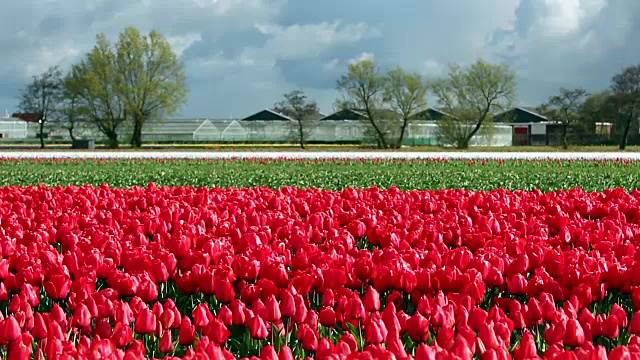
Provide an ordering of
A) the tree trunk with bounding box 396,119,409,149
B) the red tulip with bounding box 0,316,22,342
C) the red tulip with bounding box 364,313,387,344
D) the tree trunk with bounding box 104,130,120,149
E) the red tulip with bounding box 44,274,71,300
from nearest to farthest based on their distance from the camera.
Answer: the red tulip with bounding box 364,313,387,344 → the red tulip with bounding box 0,316,22,342 → the red tulip with bounding box 44,274,71,300 → the tree trunk with bounding box 396,119,409,149 → the tree trunk with bounding box 104,130,120,149

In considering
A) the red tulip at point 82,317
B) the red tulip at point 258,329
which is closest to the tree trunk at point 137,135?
the red tulip at point 82,317

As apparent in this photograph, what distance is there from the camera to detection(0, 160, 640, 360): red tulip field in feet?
11.3


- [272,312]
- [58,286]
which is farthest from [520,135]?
[272,312]

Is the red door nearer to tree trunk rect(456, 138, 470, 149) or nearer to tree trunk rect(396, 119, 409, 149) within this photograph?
tree trunk rect(396, 119, 409, 149)

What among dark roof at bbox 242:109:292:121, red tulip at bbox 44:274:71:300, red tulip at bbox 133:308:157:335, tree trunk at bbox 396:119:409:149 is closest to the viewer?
red tulip at bbox 133:308:157:335

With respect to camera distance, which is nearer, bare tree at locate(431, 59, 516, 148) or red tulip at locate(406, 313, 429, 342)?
red tulip at locate(406, 313, 429, 342)

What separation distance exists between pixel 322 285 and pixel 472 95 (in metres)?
60.1

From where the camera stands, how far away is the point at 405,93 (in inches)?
2601

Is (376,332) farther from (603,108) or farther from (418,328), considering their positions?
(603,108)

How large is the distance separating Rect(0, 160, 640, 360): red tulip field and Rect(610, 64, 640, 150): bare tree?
57218 mm

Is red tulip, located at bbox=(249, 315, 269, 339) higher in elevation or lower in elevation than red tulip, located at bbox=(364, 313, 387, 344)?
lower

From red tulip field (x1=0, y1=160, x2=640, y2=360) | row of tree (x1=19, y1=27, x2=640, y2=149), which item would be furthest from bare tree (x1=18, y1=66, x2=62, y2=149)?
red tulip field (x1=0, y1=160, x2=640, y2=360)

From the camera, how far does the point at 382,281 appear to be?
4.62m

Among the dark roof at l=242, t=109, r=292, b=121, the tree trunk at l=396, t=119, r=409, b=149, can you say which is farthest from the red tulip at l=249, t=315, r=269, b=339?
the dark roof at l=242, t=109, r=292, b=121
